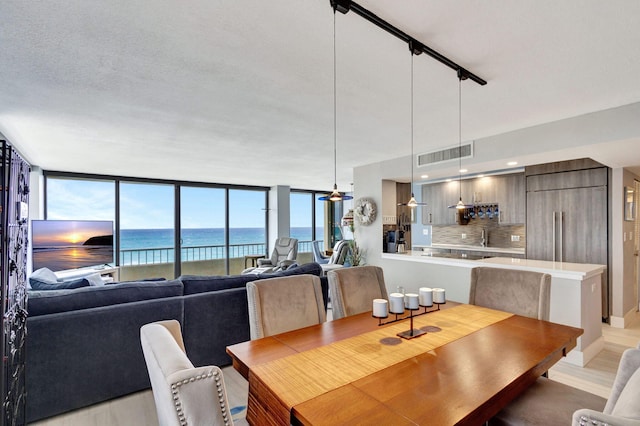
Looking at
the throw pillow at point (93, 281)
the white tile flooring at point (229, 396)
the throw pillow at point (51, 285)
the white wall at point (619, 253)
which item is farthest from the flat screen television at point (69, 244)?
the white wall at point (619, 253)

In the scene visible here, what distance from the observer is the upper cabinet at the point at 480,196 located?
5.46 metres

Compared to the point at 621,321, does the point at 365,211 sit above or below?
above

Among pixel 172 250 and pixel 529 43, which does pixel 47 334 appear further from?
pixel 172 250

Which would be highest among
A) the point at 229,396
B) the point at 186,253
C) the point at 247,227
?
the point at 247,227

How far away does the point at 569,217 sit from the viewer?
462 cm

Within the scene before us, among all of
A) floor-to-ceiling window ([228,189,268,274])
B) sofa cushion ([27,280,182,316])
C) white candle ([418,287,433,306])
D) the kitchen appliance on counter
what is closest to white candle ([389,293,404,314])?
white candle ([418,287,433,306])

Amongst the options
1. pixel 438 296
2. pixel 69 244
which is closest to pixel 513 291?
pixel 438 296

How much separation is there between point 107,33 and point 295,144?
2.71m

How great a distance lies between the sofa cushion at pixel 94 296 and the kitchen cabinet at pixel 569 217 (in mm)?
5033

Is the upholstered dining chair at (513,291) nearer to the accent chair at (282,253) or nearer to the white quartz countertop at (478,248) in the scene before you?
the white quartz countertop at (478,248)

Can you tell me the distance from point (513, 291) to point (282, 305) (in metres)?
1.73

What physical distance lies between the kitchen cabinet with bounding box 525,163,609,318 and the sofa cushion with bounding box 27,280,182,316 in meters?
5.03

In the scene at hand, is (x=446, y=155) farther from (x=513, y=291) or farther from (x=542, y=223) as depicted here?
(x=513, y=291)

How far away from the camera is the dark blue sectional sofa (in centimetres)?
225
